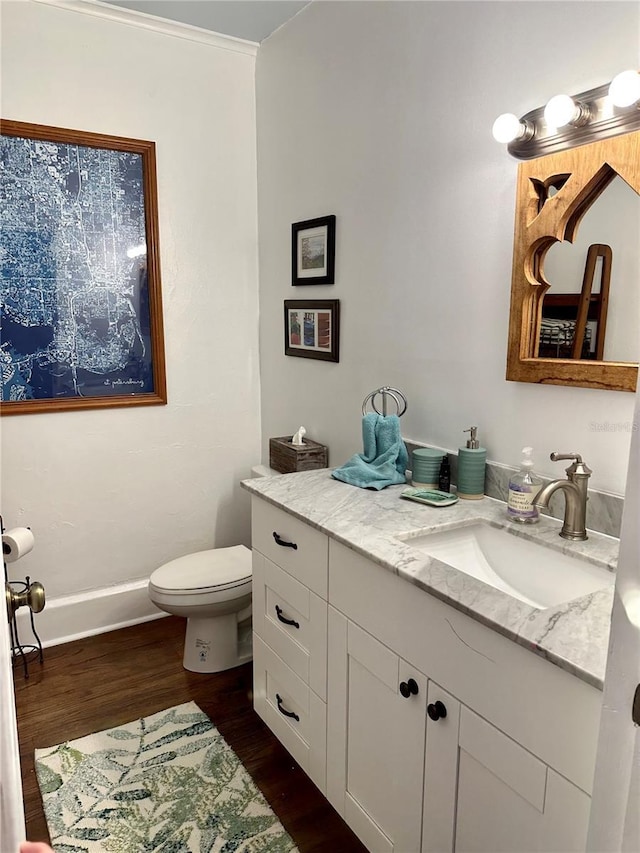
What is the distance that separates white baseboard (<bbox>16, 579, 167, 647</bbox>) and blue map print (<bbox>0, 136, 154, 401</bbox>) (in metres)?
0.90

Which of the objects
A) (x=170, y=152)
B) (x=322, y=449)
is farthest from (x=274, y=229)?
(x=322, y=449)

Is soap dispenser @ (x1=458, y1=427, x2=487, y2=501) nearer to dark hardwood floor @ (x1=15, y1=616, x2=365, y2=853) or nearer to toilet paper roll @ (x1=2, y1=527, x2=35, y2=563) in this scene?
dark hardwood floor @ (x1=15, y1=616, x2=365, y2=853)

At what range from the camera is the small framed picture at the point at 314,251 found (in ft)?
8.11

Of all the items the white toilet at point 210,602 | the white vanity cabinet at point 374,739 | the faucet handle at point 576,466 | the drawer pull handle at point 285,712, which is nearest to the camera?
the white vanity cabinet at point 374,739

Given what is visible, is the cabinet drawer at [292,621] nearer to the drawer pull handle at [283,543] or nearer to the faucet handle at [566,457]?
the drawer pull handle at [283,543]

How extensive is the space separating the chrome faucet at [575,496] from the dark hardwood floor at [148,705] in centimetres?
102

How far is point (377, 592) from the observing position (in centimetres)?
148

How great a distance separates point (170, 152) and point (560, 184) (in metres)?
1.81

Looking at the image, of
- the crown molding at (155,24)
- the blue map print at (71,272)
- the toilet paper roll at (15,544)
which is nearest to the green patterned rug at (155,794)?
the toilet paper roll at (15,544)

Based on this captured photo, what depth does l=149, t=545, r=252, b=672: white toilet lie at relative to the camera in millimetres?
2352

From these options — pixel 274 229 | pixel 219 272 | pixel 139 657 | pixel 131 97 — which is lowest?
pixel 139 657

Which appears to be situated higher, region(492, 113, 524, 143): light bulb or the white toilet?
region(492, 113, 524, 143): light bulb

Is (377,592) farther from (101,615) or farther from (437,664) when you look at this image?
(101,615)

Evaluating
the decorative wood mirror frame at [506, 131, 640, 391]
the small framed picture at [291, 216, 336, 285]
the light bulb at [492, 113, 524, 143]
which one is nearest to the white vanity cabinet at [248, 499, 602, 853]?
the decorative wood mirror frame at [506, 131, 640, 391]
